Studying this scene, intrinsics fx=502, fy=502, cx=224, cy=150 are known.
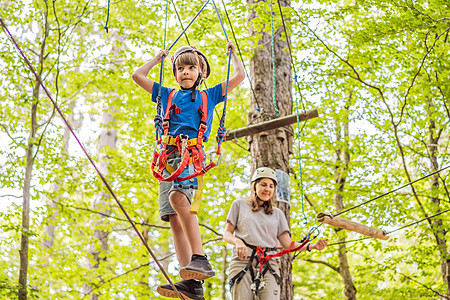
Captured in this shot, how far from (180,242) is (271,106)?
3.03 metres

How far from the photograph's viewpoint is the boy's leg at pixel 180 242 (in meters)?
3.23

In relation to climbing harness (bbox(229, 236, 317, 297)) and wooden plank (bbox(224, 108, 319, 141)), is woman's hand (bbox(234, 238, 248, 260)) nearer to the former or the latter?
climbing harness (bbox(229, 236, 317, 297))

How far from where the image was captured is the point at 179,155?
10.3 ft

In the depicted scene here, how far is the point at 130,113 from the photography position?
1081 cm

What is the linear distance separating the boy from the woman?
A: 1.85 feet

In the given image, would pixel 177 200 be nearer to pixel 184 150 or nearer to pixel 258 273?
pixel 184 150

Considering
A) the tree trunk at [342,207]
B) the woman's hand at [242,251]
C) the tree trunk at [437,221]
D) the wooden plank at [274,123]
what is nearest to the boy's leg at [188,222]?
the woman's hand at [242,251]

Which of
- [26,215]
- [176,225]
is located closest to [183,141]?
[176,225]

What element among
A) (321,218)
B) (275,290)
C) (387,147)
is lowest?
(275,290)

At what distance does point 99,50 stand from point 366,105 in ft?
16.8

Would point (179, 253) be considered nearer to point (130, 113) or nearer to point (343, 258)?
point (343, 258)

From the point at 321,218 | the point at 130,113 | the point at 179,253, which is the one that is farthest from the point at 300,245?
the point at 130,113

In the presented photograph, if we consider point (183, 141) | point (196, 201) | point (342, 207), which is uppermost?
point (342, 207)

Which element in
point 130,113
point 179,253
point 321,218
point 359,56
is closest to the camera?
point 179,253
